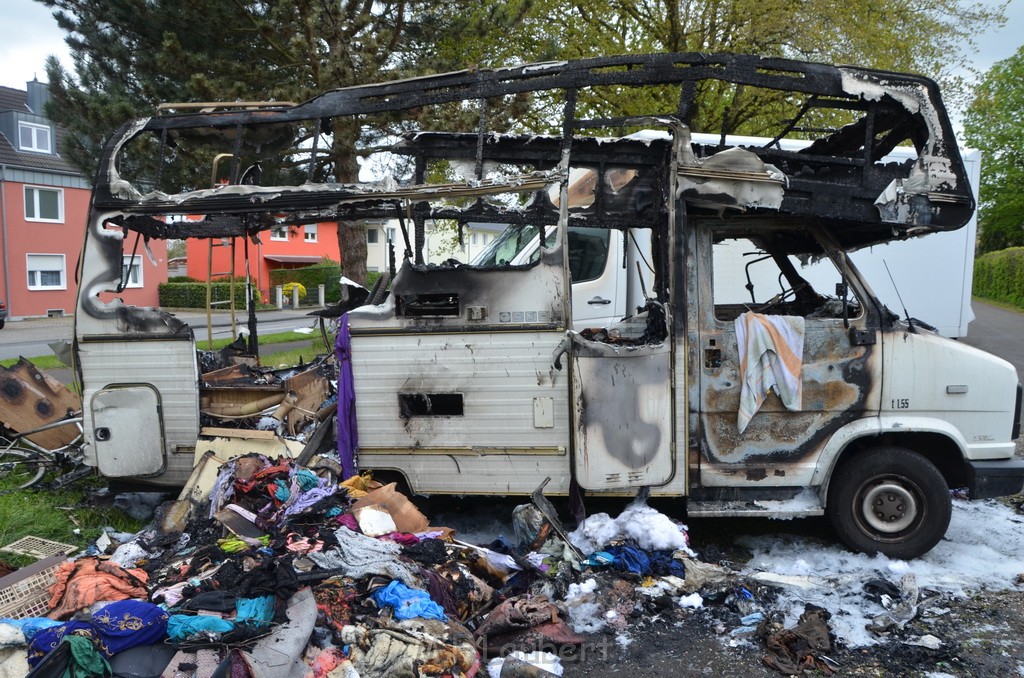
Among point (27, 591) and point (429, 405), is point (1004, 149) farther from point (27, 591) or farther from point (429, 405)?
point (27, 591)

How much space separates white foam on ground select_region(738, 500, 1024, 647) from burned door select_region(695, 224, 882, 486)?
55cm

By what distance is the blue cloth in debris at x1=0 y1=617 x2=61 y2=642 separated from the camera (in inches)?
139

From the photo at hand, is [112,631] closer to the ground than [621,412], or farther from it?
closer to the ground

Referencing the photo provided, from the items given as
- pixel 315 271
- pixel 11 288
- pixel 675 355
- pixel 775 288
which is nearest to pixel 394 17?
pixel 775 288

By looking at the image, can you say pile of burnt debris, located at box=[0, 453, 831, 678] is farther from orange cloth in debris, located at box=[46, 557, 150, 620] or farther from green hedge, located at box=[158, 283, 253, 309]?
green hedge, located at box=[158, 283, 253, 309]

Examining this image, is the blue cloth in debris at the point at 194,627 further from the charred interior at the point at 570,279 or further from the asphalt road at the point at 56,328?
the asphalt road at the point at 56,328

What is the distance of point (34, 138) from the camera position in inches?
1144

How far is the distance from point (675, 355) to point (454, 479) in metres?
1.71

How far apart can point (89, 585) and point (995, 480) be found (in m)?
5.45

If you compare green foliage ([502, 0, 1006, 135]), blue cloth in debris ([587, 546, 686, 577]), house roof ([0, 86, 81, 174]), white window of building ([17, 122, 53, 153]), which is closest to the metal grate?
blue cloth in debris ([587, 546, 686, 577])

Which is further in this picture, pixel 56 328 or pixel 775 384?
pixel 56 328

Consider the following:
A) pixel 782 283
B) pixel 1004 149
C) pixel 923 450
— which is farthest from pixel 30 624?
pixel 1004 149

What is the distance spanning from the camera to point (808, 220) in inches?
204

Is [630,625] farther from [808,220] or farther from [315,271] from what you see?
[315,271]
